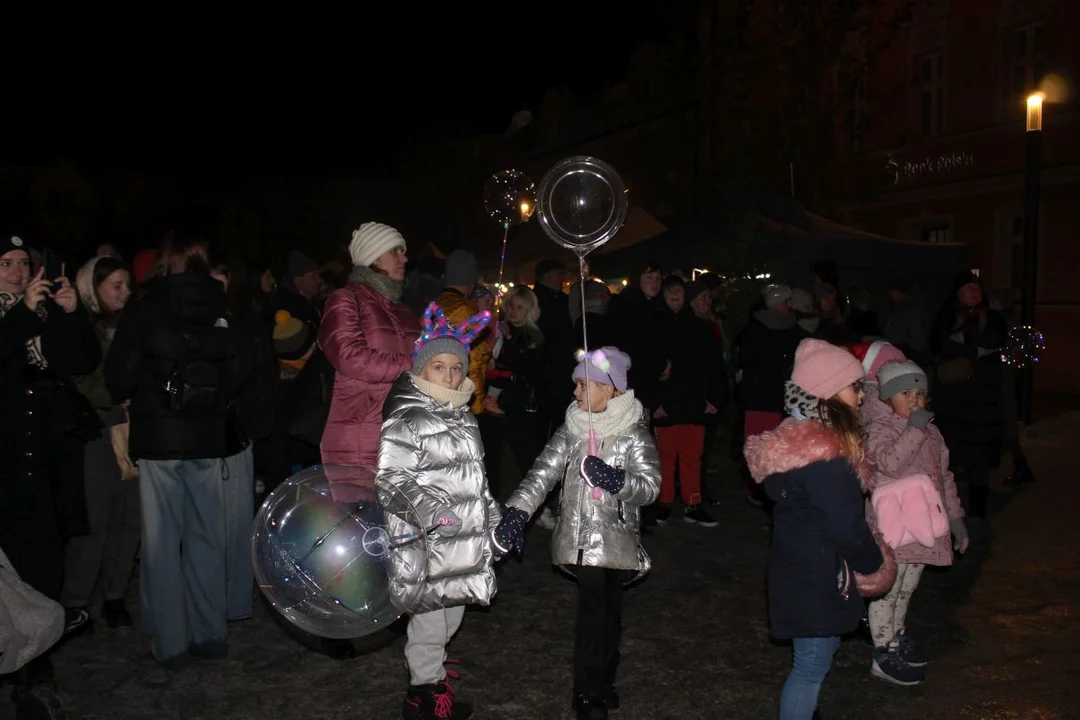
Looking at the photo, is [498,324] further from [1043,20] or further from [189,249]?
[1043,20]

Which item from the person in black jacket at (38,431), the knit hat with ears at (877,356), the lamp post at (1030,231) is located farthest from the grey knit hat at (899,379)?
the lamp post at (1030,231)

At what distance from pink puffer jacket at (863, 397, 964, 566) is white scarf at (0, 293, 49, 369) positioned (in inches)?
165

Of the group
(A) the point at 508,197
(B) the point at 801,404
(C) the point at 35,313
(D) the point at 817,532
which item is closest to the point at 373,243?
(C) the point at 35,313

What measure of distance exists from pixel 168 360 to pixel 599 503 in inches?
91.5

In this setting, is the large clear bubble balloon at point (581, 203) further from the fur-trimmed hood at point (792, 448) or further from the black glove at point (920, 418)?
the black glove at point (920, 418)

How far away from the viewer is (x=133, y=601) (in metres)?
6.38

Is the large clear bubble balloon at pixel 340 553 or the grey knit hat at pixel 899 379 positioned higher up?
the grey knit hat at pixel 899 379

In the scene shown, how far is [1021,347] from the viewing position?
963 centimetres

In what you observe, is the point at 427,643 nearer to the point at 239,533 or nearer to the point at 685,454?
the point at 239,533

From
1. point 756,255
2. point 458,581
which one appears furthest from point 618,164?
point 458,581

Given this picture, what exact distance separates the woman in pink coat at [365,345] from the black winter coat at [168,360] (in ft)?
1.93

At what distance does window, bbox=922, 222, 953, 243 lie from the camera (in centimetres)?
2183

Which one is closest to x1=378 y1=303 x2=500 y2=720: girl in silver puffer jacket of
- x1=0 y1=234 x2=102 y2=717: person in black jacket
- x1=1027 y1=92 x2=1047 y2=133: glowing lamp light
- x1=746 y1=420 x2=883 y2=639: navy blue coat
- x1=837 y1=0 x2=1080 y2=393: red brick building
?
x1=746 y1=420 x2=883 y2=639: navy blue coat

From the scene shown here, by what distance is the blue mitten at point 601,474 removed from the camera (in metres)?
4.28
